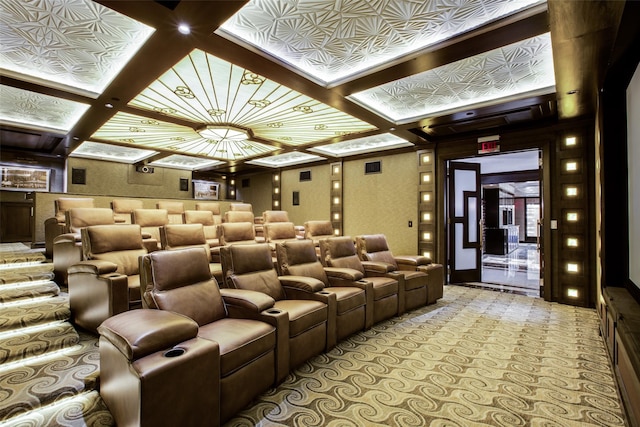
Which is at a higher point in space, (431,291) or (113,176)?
(113,176)

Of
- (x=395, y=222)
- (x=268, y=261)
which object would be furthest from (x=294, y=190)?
(x=268, y=261)

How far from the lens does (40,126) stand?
5.26 m

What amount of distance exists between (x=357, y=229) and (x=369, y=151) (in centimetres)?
188

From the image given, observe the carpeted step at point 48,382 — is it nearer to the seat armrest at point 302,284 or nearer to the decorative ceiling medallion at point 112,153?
the seat armrest at point 302,284

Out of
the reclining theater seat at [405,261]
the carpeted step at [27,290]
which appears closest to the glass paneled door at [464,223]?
the reclining theater seat at [405,261]

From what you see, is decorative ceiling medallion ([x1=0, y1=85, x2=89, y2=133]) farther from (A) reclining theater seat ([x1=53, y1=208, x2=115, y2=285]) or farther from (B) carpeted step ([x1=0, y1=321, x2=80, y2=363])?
(B) carpeted step ([x1=0, y1=321, x2=80, y2=363])

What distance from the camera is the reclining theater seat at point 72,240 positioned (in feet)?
11.1

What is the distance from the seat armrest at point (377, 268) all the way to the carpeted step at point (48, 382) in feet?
9.20

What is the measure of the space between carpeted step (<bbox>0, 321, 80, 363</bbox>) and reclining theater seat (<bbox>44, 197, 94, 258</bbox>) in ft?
7.57

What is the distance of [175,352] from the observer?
149cm

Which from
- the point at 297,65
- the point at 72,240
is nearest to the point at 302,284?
the point at 297,65

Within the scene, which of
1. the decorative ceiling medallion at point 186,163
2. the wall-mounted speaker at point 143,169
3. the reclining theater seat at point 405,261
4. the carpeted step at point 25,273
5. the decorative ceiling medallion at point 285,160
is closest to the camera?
the carpeted step at point 25,273

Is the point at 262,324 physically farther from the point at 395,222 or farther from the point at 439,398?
the point at 395,222

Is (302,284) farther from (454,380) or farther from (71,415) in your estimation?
(71,415)
